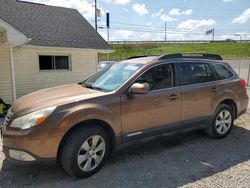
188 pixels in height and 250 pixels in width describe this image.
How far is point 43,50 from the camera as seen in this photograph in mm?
10188

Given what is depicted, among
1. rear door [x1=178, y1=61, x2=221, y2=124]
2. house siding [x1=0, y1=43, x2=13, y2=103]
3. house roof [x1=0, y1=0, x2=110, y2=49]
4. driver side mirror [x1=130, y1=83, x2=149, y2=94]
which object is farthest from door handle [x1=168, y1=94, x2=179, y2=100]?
house siding [x1=0, y1=43, x2=13, y2=103]

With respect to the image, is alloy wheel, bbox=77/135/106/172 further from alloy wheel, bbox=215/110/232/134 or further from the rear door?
alloy wheel, bbox=215/110/232/134

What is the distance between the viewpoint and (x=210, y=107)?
4.99 metres

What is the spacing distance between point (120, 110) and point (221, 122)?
261 centimetres

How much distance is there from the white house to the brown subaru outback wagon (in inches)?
207

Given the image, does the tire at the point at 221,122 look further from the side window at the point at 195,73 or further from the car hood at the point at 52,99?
the car hood at the point at 52,99

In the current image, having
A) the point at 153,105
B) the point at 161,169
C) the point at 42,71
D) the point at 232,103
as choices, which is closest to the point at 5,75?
the point at 42,71

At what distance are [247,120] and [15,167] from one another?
19.2ft

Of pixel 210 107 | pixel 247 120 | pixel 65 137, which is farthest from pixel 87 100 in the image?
pixel 247 120

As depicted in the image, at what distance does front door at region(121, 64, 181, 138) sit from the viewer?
3.93 meters

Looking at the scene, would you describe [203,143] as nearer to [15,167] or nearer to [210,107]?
[210,107]

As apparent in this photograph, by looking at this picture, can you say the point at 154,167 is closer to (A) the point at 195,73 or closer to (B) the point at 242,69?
(A) the point at 195,73

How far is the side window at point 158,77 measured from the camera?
4.23m

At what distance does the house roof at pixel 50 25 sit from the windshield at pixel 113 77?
6.07 meters
